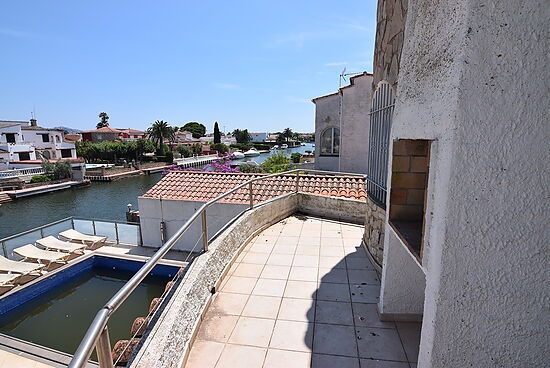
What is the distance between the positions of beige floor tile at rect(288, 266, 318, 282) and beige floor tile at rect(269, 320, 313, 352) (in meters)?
0.91

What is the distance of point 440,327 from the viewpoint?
1.57 m

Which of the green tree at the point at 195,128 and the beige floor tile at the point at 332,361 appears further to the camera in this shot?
the green tree at the point at 195,128

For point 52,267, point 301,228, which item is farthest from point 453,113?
point 52,267

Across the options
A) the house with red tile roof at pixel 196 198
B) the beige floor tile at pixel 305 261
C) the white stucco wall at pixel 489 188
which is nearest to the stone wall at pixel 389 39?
the white stucco wall at pixel 489 188

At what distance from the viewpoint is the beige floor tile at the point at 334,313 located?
9.88ft

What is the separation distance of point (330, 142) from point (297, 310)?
12.7 meters

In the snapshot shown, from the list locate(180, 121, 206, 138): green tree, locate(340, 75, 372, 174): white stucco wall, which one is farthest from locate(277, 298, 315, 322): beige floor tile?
locate(180, 121, 206, 138): green tree

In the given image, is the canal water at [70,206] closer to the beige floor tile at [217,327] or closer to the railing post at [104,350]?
the beige floor tile at [217,327]

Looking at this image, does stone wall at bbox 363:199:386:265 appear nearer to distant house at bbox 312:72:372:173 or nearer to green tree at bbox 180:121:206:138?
distant house at bbox 312:72:372:173

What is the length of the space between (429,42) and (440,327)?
167 centimetres

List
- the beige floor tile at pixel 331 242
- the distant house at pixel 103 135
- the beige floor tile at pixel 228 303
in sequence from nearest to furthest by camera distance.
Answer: the beige floor tile at pixel 228 303
the beige floor tile at pixel 331 242
the distant house at pixel 103 135

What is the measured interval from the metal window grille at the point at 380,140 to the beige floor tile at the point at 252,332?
2.02m

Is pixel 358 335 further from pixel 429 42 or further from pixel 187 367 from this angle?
pixel 429 42

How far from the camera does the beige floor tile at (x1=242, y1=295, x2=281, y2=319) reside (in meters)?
3.11
